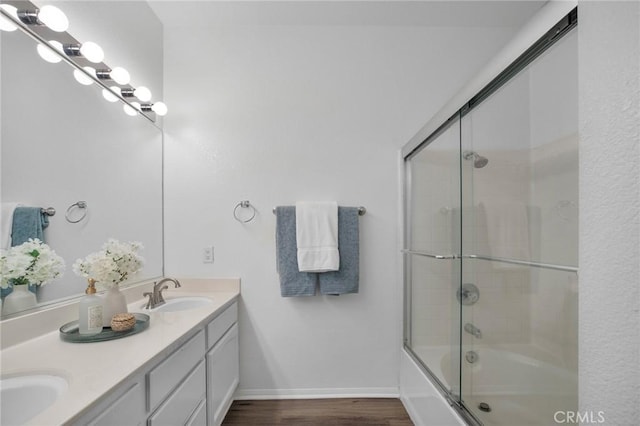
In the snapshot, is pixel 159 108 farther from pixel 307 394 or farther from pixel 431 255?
pixel 307 394

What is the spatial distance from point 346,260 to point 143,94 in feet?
5.41

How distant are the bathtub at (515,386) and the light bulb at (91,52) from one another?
2.22 metres

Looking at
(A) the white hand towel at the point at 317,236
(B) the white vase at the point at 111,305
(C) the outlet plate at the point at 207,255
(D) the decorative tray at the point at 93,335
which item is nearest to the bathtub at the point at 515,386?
(A) the white hand towel at the point at 317,236

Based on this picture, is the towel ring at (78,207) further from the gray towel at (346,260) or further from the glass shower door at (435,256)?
the glass shower door at (435,256)

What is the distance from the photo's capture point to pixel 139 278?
1.85 metres

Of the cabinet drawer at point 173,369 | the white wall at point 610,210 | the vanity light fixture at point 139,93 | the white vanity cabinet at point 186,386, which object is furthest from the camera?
the vanity light fixture at point 139,93

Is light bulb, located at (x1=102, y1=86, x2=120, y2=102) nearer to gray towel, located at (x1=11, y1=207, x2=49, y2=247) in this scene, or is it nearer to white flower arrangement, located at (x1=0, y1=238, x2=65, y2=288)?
gray towel, located at (x1=11, y1=207, x2=49, y2=247)

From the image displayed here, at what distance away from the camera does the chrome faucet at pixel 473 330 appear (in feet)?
4.42

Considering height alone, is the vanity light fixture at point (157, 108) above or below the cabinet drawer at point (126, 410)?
above

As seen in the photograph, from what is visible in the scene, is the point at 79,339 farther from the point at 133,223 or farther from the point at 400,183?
the point at 400,183

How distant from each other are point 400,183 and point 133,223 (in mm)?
1738

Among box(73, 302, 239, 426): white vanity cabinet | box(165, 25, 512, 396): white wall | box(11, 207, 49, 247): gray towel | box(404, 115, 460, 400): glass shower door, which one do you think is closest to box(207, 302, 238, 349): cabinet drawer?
box(73, 302, 239, 426): white vanity cabinet

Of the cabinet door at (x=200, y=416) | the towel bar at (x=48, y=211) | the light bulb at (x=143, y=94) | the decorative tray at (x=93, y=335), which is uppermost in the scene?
the light bulb at (x=143, y=94)

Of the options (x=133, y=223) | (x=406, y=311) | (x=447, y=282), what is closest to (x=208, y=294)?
(x=133, y=223)
